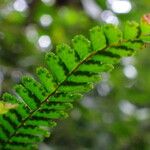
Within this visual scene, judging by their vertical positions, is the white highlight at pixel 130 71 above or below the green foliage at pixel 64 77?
below

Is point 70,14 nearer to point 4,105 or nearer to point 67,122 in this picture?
point 67,122

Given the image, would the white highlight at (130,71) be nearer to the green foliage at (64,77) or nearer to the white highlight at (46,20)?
the white highlight at (46,20)

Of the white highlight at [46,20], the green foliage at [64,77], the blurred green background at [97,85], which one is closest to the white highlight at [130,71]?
the blurred green background at [97,85]

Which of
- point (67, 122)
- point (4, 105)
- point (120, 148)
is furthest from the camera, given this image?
point (120, 148)

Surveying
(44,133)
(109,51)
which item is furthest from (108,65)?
(44,133)

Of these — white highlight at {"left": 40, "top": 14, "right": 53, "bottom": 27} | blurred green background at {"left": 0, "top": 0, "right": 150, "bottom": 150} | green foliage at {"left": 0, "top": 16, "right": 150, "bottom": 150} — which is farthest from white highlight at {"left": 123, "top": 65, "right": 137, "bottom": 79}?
green foliage at {"left": 0, "top": 16, "right": 150, "bottom": 150}

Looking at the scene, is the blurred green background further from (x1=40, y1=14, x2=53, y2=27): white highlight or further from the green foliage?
the green foliage

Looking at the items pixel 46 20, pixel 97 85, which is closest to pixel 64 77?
pixel 97 85

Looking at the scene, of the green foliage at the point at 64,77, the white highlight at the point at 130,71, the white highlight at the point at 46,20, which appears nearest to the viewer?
the green foliage at the point at 64,77
